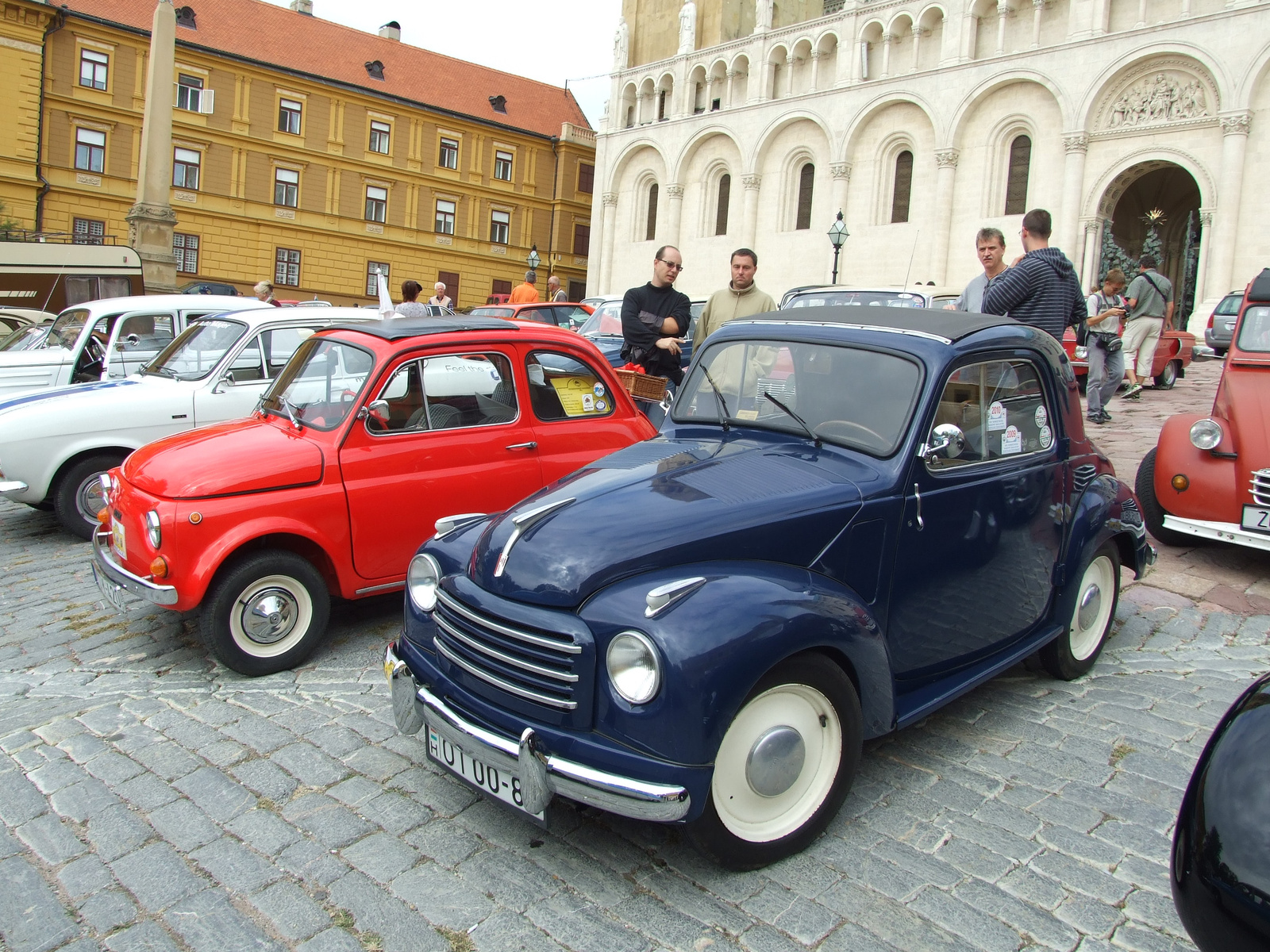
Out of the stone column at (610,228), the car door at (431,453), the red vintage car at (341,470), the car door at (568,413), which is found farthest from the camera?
the stone column at (610,228)

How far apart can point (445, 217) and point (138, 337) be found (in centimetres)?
3941

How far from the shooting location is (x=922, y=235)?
35.0 metres

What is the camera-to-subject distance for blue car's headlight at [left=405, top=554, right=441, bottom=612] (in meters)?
3.46

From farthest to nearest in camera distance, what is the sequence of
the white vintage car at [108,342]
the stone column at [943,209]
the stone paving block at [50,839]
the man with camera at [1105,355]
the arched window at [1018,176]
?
the stone column at [943,209], the arched window at [1018,176], the man with camera at [1105,355], the white vintage car at [108,342], the stone paving block at [50,839]

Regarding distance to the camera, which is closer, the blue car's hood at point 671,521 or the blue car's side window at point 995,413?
the blue car's hood at point 671,521

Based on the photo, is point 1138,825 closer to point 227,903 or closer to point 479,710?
point 479,710

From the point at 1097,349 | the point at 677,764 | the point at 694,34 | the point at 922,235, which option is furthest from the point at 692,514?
the point at 694,34

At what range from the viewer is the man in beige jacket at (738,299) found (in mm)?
6992

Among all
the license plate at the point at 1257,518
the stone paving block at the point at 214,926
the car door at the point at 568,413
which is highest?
the car door at the point at 568,413

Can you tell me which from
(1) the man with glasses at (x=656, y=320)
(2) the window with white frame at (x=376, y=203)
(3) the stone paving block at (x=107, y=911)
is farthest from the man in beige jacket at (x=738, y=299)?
(2) the window with white frame at (x=376, y=203)

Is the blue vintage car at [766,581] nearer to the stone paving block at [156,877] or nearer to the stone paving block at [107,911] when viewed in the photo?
the stone paving block at [156,877]

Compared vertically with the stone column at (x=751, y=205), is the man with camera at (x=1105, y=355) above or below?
below

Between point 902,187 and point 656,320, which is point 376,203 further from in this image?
point 656,320

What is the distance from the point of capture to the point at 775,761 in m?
2.96
